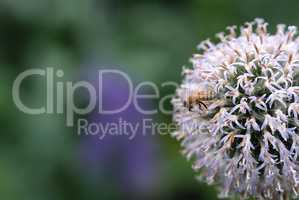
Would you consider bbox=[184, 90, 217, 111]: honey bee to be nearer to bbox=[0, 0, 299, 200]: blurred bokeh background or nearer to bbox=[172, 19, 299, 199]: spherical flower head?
bbox=[172, 19, 299, 199]: spherical flower head

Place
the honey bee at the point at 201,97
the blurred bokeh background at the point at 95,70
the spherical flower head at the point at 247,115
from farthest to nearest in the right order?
the blurred bokeh background at the point at 95,70, the honey bee at the point at 201,97, the spherical flower head at the point at 247,115

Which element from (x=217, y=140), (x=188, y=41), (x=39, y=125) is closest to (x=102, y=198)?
(x=39, y=125)

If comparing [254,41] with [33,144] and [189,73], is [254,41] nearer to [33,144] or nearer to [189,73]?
[189,73]

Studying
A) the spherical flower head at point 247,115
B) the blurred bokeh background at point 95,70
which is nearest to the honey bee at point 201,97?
the spherical flower head at point 247,115

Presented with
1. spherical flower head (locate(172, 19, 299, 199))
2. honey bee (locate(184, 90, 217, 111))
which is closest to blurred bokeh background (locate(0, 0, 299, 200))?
spherical flower head (locate(172, 19, 299, 199))

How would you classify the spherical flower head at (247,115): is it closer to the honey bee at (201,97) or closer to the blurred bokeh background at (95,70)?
the honey bee at (201,97)

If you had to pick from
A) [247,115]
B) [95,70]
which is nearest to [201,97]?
[247,115]
